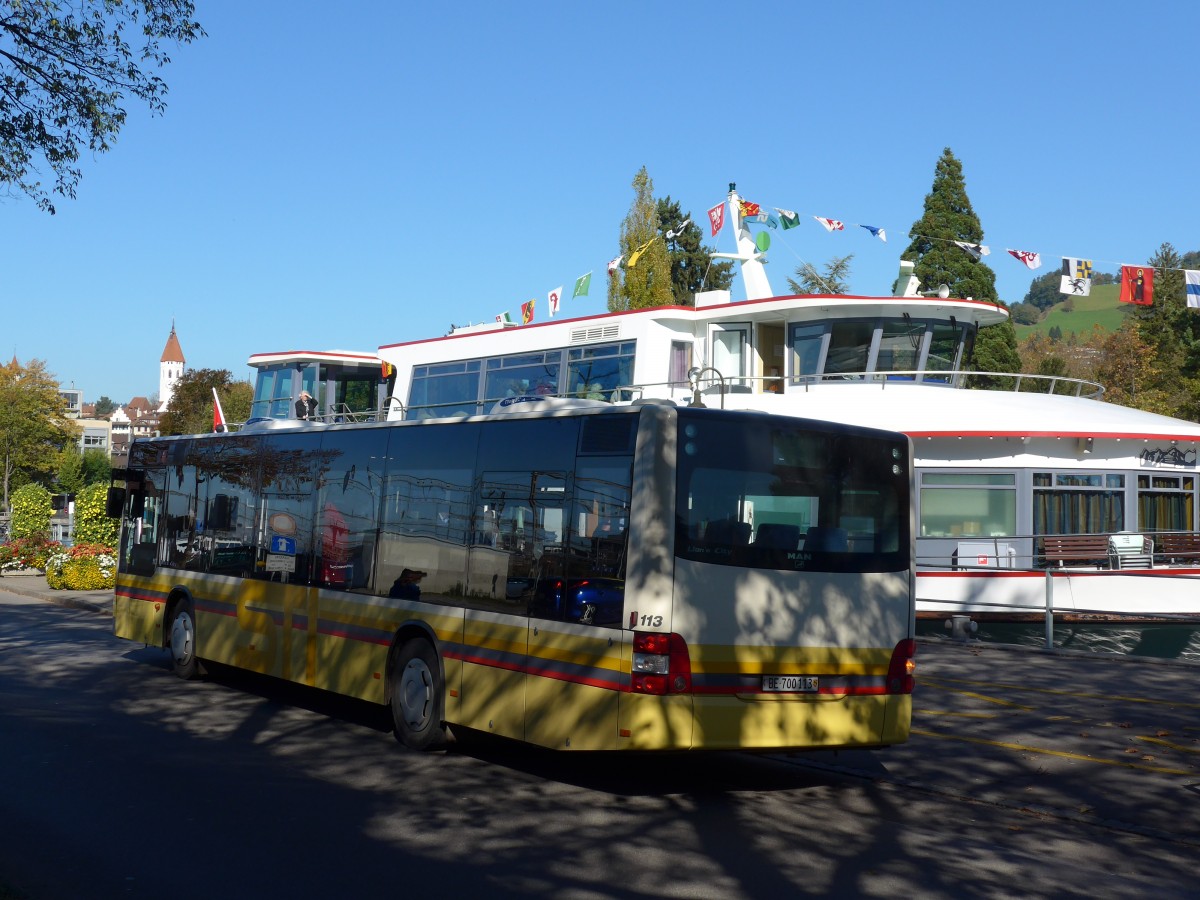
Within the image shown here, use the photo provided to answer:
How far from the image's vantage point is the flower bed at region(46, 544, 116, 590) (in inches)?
1179

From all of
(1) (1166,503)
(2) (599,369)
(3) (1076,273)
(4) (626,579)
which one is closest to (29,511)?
(2) (599,369)

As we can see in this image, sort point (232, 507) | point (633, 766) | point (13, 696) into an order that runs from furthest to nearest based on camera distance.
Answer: point (232, 507) < point (13, 696) < point (633, 766)

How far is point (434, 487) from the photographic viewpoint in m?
11.1

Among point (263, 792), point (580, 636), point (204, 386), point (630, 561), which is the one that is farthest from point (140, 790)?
point (204, 386)

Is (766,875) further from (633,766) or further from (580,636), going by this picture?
(633,766)

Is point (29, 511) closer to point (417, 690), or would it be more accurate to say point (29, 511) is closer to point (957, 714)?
point (417, 690)

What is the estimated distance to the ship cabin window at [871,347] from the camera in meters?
22.8

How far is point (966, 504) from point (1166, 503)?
367 centimetres

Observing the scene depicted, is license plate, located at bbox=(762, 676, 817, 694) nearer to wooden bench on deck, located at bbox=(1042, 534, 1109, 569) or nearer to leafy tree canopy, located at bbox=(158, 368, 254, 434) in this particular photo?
wooden bench on deck, located at bbox=(1042, 534, 1109, 569)

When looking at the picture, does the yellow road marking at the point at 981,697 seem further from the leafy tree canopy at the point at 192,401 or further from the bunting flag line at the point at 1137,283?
the leafy tree canopy at the point at 192,401

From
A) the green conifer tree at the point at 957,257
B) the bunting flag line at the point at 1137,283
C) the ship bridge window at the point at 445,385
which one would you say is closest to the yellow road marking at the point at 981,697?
the ship bridge window at the point at 445,385

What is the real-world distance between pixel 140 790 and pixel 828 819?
15.8 feet

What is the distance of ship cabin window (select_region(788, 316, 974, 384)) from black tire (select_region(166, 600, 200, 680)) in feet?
38.2

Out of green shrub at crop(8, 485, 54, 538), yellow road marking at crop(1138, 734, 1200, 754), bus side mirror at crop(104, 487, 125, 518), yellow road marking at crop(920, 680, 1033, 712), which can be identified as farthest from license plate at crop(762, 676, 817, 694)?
green shrub at crop(8, 485, 54, 538)
